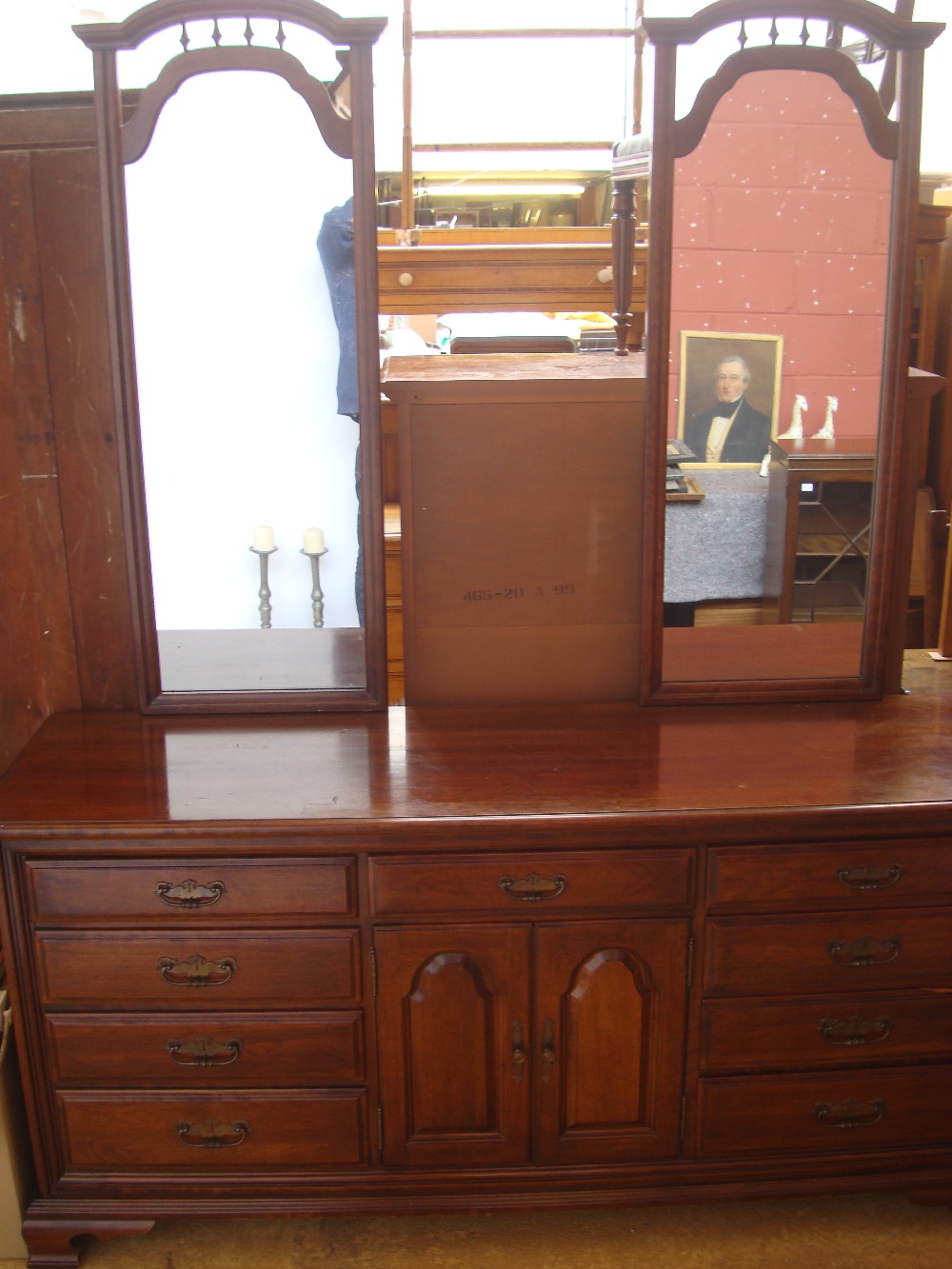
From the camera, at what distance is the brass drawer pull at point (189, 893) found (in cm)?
162

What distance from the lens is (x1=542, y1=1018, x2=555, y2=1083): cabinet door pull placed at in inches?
67.2

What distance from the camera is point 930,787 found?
5.48 feet

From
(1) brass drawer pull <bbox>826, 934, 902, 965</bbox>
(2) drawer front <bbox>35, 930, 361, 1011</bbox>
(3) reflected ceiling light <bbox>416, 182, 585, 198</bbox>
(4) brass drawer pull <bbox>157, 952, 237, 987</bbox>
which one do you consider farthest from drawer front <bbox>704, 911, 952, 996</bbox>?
(3) reflected ceiling light <bbox>416, 182, 585, 198</bbox>

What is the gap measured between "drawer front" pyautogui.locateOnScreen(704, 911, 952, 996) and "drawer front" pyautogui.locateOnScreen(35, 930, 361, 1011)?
574 mm

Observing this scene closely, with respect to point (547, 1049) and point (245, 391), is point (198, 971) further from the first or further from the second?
point (245, 391)

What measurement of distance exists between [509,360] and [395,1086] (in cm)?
Answer: 132

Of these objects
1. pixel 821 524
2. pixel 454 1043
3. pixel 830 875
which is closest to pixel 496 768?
pixel 454 1043

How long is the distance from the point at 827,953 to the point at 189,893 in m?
0.98

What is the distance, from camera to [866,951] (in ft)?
5.60

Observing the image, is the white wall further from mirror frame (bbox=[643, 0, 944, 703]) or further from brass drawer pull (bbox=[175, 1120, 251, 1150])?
brass drawer pull (bbox=[175, 1120, 251, 1150])

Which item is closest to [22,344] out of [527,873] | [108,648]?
[108,648]

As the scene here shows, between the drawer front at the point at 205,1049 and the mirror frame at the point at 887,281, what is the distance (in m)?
0.82

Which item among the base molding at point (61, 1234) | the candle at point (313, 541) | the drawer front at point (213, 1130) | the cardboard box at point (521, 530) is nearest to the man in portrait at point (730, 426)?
the cardboard box at point (521, 530)

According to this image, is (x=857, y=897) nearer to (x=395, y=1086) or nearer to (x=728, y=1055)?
(x=728, y=1055)
